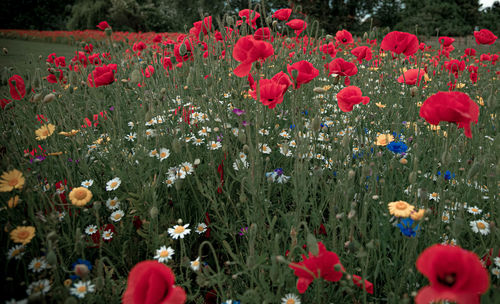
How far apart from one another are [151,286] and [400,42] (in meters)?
1.93

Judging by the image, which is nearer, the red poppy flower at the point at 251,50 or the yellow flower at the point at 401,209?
the yellow flower at the point at 401,209

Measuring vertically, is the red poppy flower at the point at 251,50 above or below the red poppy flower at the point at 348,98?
above

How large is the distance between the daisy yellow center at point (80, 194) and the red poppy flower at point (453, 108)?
1337 millimetres

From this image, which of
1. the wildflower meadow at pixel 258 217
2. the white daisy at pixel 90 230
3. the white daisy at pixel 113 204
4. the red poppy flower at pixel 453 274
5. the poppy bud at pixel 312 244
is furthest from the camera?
the white daisy at pixel 113 204

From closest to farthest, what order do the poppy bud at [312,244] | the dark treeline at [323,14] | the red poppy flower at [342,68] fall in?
the poppy bud at [312,244]
the red poppy flower at [342,68]
the dark treeline at [323,14]

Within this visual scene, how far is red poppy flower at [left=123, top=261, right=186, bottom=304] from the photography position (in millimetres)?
730

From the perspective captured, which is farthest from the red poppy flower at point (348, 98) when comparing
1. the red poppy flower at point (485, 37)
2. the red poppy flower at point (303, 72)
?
the red poppy flower at point (485, 37)

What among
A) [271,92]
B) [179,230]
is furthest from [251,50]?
[179,230]

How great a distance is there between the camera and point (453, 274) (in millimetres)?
723

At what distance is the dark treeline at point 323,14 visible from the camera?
51.0ft

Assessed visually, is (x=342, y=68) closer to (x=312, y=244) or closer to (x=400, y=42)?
(x=400, y=42)

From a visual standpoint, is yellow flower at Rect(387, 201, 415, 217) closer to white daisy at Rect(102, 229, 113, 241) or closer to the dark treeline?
white daisy at Rect(102, 229, 113, 241)

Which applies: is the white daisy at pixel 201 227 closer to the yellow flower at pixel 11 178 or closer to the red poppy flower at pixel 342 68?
the yellow flower at pixel 11 178

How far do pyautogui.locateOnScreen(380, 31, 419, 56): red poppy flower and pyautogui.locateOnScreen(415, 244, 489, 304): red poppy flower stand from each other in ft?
5.14
